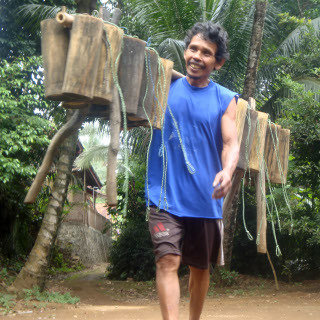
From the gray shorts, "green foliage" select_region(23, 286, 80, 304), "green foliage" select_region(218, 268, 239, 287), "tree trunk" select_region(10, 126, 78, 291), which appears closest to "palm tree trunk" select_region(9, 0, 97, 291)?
"tree trunk" select_region(10, 126, 78, 291)

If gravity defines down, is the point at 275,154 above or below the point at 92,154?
below

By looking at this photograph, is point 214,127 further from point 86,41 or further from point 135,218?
point 135,218

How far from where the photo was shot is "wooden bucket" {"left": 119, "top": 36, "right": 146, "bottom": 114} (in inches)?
114

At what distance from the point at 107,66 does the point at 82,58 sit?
18 cm

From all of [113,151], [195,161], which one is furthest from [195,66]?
[113,151]

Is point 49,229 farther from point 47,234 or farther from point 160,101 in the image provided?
point 160,101

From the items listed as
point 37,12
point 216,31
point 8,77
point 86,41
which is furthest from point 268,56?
point 86,41

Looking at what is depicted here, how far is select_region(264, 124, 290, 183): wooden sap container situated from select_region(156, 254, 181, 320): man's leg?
2190 mm

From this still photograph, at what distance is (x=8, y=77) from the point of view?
28.9ft

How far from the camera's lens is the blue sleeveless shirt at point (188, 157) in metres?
3.08

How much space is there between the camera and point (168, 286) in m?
2.82

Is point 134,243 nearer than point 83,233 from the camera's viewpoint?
Yes

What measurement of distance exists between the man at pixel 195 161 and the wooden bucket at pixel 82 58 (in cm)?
65

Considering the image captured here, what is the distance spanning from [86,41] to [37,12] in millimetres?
8673
